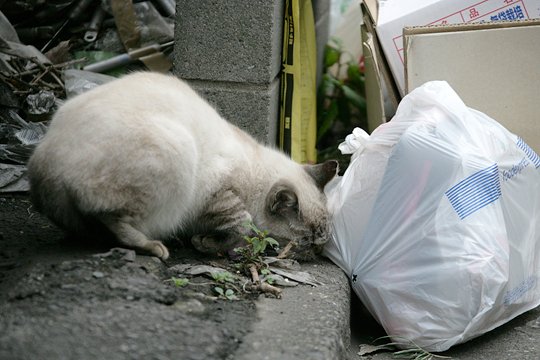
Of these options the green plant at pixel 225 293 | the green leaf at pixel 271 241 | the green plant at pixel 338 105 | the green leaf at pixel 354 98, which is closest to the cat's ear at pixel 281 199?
the green leaf at pixel 271 241

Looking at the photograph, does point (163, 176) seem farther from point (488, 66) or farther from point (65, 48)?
point (65, 48)

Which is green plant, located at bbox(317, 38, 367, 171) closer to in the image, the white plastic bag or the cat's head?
the cat's head

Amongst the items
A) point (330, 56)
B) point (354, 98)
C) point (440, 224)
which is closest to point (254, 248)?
point (440, 224)

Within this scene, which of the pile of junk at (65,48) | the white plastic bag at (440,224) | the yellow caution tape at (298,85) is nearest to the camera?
the white plastic bag at (440,224)

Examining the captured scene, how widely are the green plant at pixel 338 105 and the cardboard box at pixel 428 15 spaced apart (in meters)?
1.45

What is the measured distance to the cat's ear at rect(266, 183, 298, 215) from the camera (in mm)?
3434

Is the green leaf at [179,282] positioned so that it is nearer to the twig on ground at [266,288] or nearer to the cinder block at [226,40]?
the twig on ground at [266,288]

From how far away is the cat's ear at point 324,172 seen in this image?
142 inches

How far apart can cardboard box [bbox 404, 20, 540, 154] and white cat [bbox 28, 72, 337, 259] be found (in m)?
0.89

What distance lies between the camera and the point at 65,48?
5.07 metres

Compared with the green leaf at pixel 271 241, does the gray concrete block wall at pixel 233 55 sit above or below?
above

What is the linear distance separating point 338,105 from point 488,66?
83.0 inches

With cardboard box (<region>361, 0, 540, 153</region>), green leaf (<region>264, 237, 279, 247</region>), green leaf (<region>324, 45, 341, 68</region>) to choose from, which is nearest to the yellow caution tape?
cardboard box (<region>361, 0, 540, 153</region>)

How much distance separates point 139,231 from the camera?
3.00 meters
